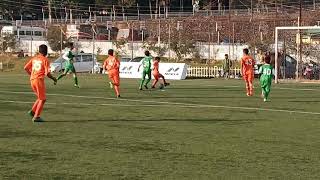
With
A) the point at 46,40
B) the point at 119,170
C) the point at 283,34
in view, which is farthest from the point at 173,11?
the point at 119,170

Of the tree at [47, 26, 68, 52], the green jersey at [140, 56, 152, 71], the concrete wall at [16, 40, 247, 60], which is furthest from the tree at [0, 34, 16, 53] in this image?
the green jersey at [140, 56, 152, 71]

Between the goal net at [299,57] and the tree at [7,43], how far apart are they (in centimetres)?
3116

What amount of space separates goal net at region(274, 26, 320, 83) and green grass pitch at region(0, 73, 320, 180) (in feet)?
64.6

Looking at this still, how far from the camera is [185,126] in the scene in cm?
1473

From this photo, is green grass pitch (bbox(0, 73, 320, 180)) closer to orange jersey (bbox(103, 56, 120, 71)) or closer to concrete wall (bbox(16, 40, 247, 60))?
orange jersey (bbox(103, 56, 120, 71))

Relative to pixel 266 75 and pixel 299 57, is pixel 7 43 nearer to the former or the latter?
pixel 299 57

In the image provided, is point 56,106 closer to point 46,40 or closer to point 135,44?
point 135,44

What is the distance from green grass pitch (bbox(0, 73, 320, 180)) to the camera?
9.23m

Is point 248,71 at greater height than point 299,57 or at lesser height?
lesser

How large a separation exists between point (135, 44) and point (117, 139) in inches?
2005

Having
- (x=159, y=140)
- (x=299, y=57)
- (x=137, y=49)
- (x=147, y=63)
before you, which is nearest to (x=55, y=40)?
(x=137, y=49)

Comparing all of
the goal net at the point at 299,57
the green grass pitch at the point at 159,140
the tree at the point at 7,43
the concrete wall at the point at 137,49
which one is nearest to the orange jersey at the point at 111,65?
the green grass pitch at the point at 159,140

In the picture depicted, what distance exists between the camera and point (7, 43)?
66.9 meters

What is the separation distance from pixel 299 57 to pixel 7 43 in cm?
3594
